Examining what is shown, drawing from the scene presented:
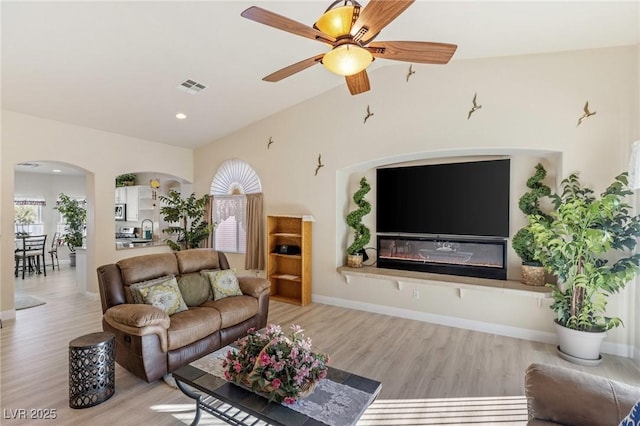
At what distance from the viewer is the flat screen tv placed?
4.14 meters

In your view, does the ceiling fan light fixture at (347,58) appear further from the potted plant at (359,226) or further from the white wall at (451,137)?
the potted plant at (359,226)

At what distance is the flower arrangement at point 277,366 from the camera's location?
1.79 meters

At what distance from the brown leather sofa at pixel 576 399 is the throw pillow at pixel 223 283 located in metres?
2.99

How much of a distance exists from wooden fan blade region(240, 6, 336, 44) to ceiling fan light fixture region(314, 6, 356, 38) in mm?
40

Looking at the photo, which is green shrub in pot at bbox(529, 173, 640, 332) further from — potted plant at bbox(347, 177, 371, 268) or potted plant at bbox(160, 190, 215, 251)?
potted plant at bbox(160, 190, 215, 251)

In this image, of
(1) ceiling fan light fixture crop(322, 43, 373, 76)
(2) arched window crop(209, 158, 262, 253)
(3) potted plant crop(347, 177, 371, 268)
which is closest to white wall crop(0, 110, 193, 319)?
(2) arched window crop(209, 158, 262, 253)

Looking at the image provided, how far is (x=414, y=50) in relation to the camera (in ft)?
6.98

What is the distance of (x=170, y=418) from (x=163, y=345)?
0.60 m

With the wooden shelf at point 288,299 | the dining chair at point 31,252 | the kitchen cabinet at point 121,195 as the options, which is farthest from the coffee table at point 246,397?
the kitchen cabinet at point 121,195

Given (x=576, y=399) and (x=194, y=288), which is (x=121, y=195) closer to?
(x=194, y=288)

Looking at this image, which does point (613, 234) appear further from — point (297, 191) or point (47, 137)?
point (47, 137)

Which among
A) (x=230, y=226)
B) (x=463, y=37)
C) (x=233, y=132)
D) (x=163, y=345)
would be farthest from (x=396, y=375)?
(x=233, y=132)

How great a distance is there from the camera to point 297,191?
5.40m

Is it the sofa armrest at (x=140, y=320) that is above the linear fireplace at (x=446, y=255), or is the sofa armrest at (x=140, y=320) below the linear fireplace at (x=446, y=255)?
below
